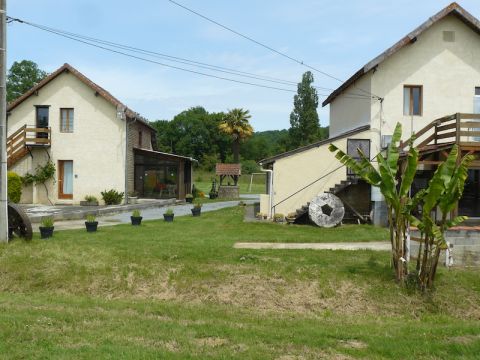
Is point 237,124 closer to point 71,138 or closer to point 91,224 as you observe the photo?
point 71,138

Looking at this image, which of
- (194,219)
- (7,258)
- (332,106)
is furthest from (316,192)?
(7,258)

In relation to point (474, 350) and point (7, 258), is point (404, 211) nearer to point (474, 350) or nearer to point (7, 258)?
point (474, 350)

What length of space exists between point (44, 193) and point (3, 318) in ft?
71.2

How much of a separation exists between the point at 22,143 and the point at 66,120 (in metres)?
2.78

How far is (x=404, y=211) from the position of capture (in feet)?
34.0

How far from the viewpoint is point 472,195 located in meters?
21.7

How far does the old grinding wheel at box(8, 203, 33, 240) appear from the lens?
525 inches

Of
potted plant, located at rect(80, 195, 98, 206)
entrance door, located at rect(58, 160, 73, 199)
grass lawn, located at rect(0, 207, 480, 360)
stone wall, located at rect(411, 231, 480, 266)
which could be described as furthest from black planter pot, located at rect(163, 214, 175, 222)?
stone wall, located at rect(411, 231, 480, 266)

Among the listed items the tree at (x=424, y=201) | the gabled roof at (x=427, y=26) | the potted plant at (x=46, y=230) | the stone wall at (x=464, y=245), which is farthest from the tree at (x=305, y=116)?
the tree at (x=424, y=201)

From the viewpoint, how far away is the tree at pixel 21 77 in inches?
2842

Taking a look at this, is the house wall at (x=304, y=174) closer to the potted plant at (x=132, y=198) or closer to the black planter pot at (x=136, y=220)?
the black planter pot at (x=136, y=220)

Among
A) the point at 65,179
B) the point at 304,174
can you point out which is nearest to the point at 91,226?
the point at 304,174

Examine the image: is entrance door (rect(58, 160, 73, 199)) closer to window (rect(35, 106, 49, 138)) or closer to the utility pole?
window (rect(35, 106, 49, 138))

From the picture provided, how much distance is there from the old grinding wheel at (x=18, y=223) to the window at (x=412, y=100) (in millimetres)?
16232
